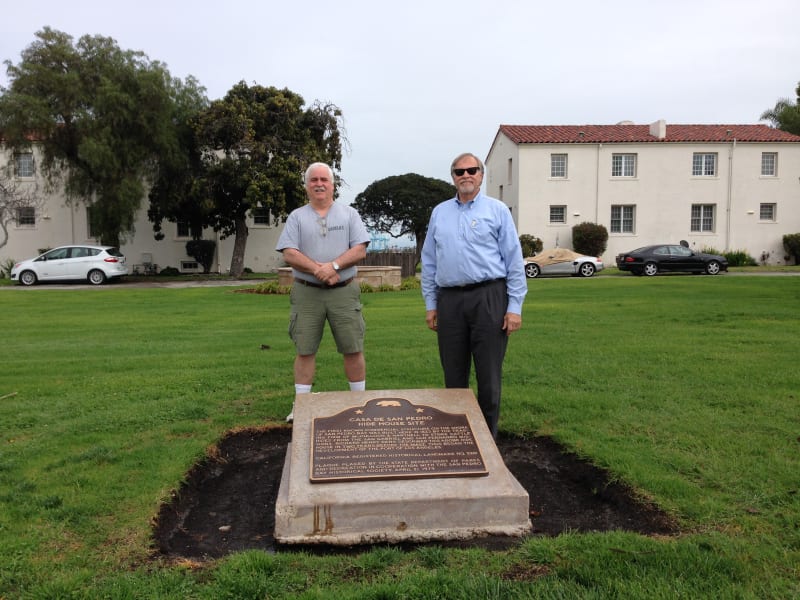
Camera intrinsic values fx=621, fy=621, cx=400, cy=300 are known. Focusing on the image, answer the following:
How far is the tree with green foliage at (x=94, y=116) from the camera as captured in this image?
75.6ft

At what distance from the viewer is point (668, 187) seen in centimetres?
3256

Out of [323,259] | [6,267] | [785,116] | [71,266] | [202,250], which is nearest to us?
[323,259]

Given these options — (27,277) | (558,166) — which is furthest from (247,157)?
(558,166)

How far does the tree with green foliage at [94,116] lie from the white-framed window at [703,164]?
25.8 m

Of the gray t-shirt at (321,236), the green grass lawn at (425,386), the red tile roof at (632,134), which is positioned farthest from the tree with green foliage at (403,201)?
the gray t-shirt at (321,236)

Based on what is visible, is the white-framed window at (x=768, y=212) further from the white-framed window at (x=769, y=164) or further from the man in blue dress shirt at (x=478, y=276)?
the man in blue dress shirt at (x=478, y=276)

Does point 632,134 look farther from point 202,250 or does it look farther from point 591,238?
point 202,250

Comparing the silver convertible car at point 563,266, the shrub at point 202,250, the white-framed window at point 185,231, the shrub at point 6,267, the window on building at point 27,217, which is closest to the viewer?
the silver convertible car at point 563,266

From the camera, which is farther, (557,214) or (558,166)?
(557,214)

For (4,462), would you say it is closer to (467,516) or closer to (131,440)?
(131,440)

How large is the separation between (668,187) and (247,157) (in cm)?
2148

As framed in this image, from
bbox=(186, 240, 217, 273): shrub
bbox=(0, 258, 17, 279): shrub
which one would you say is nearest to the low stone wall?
bbox=(186, 240, 217, 273): shrub

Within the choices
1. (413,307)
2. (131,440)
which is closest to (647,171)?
(413,307)

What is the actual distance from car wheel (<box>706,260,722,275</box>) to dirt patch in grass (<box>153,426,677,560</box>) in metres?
23.1
